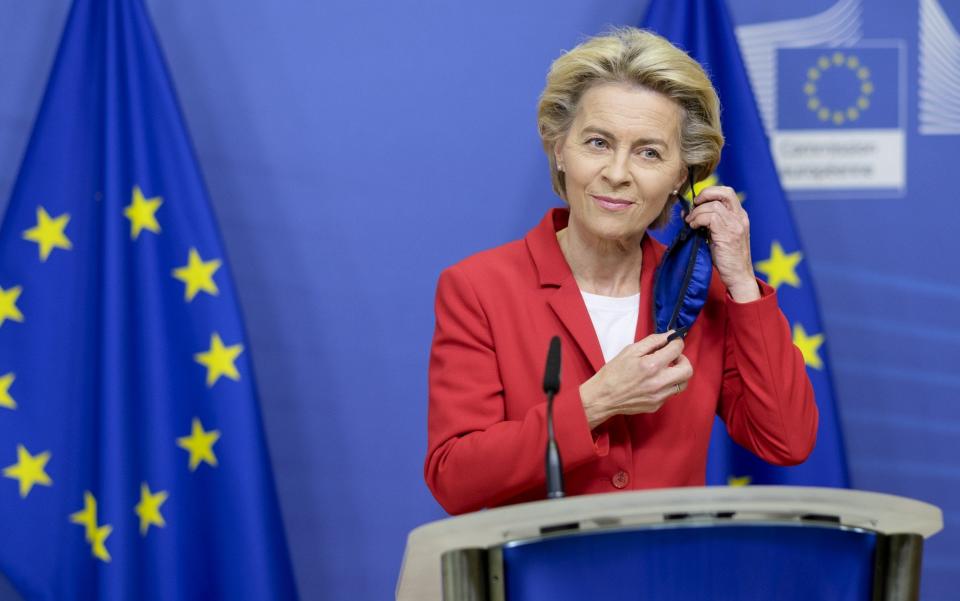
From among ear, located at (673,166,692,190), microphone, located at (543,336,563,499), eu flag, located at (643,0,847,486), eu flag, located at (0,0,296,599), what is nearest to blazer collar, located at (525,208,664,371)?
ear, located at (673,166,692,190)

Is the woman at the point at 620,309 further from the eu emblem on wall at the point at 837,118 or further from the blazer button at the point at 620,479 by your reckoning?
the eu emblem on wall at the point at 837,118

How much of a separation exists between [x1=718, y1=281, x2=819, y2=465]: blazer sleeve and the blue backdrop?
1089 millimetres

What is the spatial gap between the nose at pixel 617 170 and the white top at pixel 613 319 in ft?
0.66

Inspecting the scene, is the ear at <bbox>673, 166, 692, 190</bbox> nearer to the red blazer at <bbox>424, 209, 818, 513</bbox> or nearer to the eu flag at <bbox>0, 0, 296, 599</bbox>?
the red blazer at <bbox>424, 209, 818, 513</bbox>

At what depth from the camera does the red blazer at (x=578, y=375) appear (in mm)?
1812

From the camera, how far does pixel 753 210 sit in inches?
109

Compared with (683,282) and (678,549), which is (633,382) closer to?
(683,282)

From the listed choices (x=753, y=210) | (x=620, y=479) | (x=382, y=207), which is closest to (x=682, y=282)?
(x=620, y=479)

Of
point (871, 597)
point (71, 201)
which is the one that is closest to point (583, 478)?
point (871, 597)

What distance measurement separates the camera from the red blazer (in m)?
1.81

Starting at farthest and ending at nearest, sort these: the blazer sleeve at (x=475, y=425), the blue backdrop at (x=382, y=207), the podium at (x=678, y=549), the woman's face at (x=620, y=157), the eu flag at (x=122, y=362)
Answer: the blue backdrop at (x=382, y=207), the eu flag at (x=122, y=362), the woman's face at (x=620, y=157), the blazer sleeve at (x=475, y=425), the podium at (x=678, y=549)

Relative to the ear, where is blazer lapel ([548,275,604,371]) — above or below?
below

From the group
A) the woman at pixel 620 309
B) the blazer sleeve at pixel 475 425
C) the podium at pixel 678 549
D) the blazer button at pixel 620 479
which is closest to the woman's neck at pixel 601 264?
the woman at pixel 620 309

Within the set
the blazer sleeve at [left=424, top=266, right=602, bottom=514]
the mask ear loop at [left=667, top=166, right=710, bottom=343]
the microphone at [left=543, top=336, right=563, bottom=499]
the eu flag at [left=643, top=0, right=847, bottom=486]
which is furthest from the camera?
the eu flag at [left=643, top=0, right=847, bottom=486]
